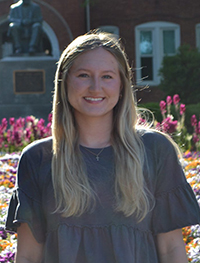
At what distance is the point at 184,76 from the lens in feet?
50.3

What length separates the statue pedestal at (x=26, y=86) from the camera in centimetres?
1138

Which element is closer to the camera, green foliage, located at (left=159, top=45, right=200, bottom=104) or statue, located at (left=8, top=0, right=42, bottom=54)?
statue, located at (left=8, top=0, right=42, bottom=54)

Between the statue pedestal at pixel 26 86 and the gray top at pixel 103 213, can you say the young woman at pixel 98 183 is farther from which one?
the statue pedestal at pixel 26 86

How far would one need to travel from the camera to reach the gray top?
73.2 inches

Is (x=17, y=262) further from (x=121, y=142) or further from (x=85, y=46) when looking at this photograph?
(x=85, y=46)

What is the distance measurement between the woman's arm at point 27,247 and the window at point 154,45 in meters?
16.8

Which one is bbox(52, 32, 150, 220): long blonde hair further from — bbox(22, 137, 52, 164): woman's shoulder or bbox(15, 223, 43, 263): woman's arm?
bbox(15, 223, 43, 263): woman's arm

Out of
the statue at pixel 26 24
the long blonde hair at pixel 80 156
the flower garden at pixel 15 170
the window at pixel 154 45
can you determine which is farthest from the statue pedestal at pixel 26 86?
the long blonde hair at pixel 80 156

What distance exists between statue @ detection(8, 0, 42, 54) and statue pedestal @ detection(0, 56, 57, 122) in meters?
0.45

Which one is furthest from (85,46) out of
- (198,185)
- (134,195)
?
(198,185)

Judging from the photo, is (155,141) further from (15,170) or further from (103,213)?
(15,170)

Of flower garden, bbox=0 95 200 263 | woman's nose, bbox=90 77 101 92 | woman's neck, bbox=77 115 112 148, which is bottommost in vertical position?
flower garden, bbox=0 95 200 263

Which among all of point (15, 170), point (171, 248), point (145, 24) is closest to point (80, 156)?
point (171, 248)

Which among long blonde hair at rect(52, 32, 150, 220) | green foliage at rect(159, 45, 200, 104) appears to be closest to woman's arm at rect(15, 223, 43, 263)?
long blonde hair at rect(52, 32, 150, 220)
